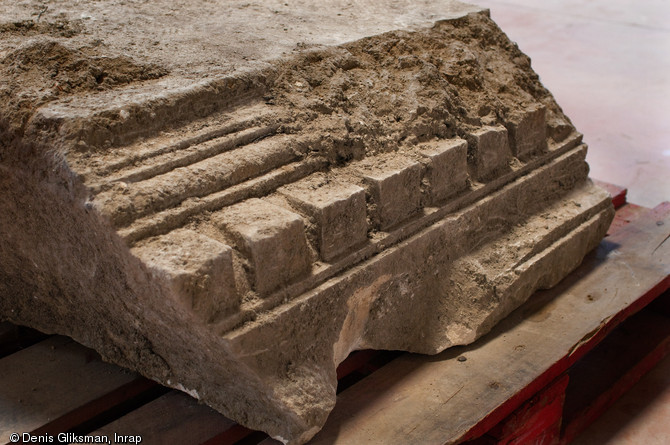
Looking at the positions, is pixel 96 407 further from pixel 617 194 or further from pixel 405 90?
pixel 617 194

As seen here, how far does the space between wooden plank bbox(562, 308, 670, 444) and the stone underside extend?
0.45m

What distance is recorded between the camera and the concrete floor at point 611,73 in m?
4.96

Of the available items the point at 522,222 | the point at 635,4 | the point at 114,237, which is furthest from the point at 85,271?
the point at 635,4

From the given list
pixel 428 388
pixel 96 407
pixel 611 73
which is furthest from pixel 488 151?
pixel 611 73

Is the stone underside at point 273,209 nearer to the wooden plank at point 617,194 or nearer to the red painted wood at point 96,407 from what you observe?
the red painted wood at point 96,407

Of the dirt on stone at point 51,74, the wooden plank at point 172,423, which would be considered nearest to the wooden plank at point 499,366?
the wooden plank at point 172,423

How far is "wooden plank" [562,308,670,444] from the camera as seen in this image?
287cm

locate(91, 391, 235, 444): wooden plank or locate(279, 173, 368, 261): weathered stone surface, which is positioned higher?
locate(279, 173, 368, 261): weathered stone surface

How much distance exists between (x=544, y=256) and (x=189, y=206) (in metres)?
1.34

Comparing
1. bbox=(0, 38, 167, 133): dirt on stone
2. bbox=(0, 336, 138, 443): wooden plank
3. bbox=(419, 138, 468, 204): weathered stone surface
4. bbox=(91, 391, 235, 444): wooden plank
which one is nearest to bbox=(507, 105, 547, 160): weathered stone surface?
bbox=(419, 138, 468, 204): weathered stone surface

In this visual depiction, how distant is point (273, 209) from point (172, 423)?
692mm

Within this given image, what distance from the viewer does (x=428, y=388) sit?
7.61ft

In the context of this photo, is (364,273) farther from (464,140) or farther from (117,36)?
(117,36)

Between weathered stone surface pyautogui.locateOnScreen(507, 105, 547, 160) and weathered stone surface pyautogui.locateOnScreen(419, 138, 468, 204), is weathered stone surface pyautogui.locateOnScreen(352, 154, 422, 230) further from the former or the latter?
weathered stone surface pyautogui.locateOnScreen(507, 105, 547, 160)
